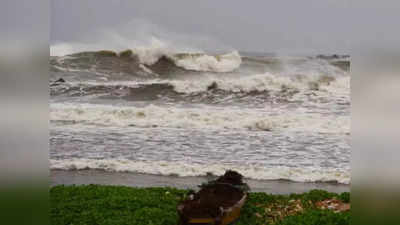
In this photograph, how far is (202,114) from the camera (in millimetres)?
4367

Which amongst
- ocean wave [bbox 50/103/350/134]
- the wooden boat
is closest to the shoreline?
ocean wave [bbox 50/103/350/134]

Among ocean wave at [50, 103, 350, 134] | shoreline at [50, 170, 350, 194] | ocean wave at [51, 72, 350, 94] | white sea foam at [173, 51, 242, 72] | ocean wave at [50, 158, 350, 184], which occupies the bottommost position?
shoreline at [50, 170, 350, 194]

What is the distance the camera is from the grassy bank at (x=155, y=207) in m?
3.62

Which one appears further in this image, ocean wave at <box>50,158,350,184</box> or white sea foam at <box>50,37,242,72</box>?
white sea foam at <box>50,37,242,72</box>

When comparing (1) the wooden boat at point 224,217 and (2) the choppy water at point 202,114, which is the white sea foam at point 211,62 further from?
(1) the wooden boat at point 224,217

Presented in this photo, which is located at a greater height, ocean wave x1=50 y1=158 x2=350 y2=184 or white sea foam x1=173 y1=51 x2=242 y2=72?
white sea foam x1=173 y1=51 x2=242 y2=72

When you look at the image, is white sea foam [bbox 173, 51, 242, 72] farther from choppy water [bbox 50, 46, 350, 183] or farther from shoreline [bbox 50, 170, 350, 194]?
shoreline [bbox 50, 170, 350, 194]

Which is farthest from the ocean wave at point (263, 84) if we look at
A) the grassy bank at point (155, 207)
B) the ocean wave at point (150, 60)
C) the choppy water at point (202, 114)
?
the grassy bank at point (155, 207)

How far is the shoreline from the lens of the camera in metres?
4.15

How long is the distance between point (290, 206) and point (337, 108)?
1.05 metres

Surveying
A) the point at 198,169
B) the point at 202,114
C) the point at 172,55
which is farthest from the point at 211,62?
the point at 198,169

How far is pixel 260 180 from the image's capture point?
4.22 meters
